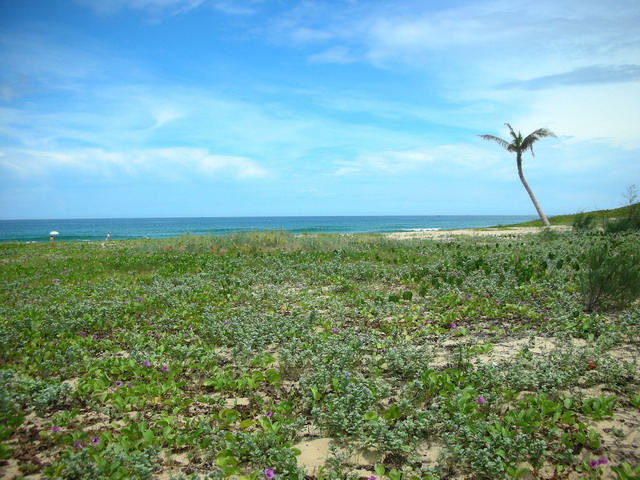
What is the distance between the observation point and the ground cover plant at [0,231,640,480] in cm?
321

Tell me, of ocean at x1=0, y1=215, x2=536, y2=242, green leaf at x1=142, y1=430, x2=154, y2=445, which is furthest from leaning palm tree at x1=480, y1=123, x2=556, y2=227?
green leaf at x1=142, y1=430, x2=154, y2=445

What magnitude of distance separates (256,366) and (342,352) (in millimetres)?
1200

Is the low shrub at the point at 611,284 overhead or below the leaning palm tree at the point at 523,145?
below

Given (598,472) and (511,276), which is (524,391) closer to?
(598,472)

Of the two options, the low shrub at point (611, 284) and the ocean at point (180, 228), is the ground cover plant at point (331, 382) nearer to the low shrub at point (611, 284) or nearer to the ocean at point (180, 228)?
the low shrub at point (611, 284)

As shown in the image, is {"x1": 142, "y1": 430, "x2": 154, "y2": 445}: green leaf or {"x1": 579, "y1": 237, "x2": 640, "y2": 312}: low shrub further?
{"x1": 579, "y1": 237, "x2": 640, "y2": 312}: low shrub

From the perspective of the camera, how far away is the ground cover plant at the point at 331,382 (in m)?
3.21

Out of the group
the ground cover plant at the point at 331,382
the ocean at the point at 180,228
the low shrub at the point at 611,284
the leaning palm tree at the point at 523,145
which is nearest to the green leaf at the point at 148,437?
the ground cover plant at the point at 331,382

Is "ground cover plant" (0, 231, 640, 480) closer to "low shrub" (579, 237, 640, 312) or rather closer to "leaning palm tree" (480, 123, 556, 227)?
"low shrub" (579, 237, 640, 312)

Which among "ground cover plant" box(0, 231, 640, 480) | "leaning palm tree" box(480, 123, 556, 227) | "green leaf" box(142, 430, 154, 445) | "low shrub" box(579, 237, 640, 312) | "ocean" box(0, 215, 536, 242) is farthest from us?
"ocean" box(0, 215, 536, 242)

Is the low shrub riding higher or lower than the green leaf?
higher

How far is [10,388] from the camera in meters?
4.18

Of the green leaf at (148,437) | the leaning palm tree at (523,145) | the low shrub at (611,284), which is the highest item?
the leaning palm tree at (523,145)

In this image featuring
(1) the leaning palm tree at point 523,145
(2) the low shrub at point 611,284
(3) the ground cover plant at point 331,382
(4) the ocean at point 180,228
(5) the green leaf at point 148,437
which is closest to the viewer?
(3) the ground cover plant at point 331,382
